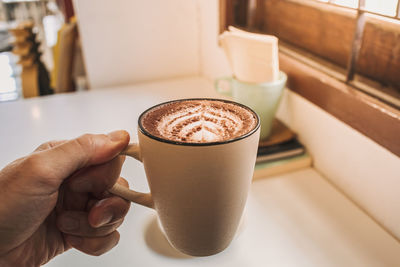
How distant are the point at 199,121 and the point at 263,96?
42 centimetres

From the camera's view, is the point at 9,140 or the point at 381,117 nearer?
the point at 381,117

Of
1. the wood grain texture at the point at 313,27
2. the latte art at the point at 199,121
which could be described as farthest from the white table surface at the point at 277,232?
the wood grain texture at the point at 313,27

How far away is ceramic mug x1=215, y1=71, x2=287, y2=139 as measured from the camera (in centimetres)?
93

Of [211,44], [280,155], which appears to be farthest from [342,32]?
Result: [211,44]

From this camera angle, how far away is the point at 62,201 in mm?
765

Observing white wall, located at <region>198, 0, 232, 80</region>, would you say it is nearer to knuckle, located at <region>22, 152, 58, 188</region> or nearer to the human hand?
Answer: the human hand

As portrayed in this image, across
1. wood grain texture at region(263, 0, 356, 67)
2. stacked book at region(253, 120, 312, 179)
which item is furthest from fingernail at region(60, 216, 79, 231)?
wood grain texture at region(263, 0, 356, 67)

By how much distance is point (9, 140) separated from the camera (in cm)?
107

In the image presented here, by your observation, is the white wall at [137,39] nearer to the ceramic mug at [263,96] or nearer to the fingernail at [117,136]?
the ceramic mug at [263,96]

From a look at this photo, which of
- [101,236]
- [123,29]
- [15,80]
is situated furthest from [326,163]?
[15,80]

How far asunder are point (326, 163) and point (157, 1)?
3.18 ft

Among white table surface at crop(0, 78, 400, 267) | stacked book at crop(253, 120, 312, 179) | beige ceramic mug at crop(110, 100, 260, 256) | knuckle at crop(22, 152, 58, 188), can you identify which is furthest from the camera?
A: stacked book at crop(253, 120, 312, 179)

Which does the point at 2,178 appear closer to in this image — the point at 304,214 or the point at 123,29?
the point at 304,214

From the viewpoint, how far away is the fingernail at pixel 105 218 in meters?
0.68
